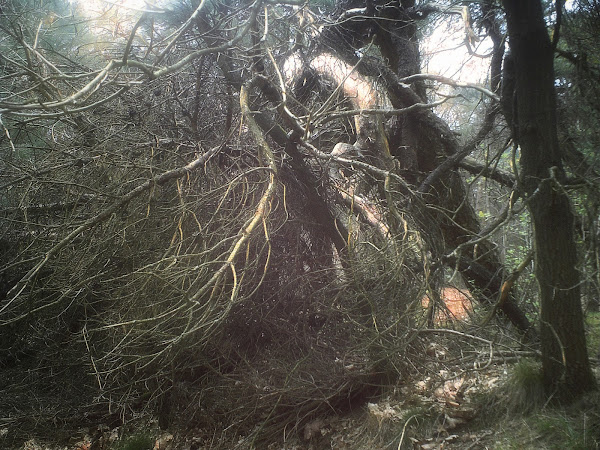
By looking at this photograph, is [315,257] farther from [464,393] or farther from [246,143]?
[464,393]

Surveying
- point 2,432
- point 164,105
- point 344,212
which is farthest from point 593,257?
point 2,432

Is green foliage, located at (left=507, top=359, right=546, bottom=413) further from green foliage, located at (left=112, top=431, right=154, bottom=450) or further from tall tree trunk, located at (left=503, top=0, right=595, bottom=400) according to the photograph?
green foliage, located at (left=112, top=431, right=154, bottom=450)

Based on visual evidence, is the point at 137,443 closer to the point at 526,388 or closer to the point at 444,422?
the point at 444,422

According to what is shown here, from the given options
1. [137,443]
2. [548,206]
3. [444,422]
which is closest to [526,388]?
[444,422]

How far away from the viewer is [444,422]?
4043 mm

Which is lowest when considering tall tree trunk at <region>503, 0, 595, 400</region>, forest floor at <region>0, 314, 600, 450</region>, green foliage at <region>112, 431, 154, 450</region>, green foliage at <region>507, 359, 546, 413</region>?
green foliage at <region>112, 431, 154, 450</region>

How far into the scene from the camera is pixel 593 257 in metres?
3.22

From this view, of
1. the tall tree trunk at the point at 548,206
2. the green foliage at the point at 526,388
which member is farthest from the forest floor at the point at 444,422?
the tall tree trunk at the point at 548,206

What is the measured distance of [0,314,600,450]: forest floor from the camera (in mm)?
3326

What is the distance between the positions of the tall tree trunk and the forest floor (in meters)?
0.29

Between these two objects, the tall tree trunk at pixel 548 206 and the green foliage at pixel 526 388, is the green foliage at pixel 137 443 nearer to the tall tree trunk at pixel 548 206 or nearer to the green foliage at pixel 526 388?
the green foliage at pixel 526 388

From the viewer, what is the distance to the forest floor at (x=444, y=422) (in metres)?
3.33

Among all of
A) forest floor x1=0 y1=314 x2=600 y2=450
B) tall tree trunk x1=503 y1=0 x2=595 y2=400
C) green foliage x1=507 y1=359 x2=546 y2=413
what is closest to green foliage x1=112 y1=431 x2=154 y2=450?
forest floor x1=0 y1=314 x2=600 y2=450

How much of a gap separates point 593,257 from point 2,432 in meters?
6.67
